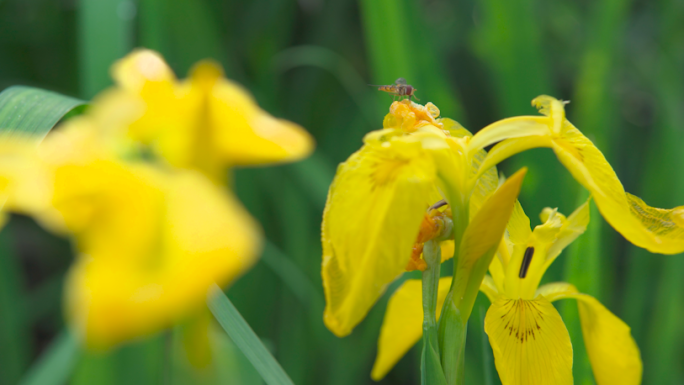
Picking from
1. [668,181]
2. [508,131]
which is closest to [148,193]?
[508,131]

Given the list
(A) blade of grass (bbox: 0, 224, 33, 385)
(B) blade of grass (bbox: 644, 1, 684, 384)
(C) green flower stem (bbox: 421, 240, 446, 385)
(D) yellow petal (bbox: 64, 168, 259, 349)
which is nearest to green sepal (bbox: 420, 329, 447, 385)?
(C) green flower stem (bbox: 421, 240, 446, 385)

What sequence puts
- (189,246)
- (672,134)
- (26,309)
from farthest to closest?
(26,309) < (672,134) < (189,246)

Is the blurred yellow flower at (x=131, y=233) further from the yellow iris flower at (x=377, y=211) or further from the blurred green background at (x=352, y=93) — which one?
the blurred green background at (x=352, y=93)

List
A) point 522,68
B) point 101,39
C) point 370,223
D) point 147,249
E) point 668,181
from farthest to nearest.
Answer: point 668,181
point 522,68
point 101,39
point 370,223
point 147,249

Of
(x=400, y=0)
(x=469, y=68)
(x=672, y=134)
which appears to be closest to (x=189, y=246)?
(x=400, y=0)

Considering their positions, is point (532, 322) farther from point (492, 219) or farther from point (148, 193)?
point (148, 193)

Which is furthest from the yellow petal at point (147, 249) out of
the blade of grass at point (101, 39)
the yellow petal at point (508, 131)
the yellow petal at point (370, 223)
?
the blade of grass at point (101, 39)

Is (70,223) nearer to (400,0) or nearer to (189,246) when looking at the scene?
(189,246)
